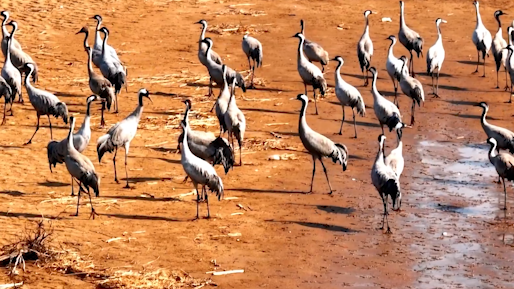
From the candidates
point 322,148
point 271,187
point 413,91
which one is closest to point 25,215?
point 271,187

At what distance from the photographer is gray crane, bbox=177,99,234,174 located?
14.8 meters

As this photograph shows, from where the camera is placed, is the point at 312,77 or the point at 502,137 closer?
the point at 502,137

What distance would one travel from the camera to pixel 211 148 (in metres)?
14.9

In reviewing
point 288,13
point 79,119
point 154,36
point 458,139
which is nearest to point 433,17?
point 288,13

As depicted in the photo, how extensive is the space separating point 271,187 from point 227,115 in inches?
67.3

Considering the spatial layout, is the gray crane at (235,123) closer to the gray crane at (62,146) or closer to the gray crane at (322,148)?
the gray crane at (322,148)

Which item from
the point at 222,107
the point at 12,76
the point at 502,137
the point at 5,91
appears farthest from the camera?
the point at 12,76

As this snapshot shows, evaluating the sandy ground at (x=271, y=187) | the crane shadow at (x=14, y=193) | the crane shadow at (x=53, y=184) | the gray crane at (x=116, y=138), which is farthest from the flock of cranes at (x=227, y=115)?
the crane shadow at (x=14, y=193)

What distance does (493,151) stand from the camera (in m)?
15.5

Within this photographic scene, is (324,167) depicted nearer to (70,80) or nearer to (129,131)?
(129,131)

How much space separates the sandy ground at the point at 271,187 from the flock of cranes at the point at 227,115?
1.15 ft

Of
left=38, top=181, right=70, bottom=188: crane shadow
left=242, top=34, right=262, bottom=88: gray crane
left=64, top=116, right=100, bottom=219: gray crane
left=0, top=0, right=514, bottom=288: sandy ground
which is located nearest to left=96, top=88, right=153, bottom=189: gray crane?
left=0, top=0, right=514, bottom=288: sandy ground

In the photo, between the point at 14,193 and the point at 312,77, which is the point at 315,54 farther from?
the point at 14,193

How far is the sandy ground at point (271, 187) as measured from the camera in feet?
40.6
